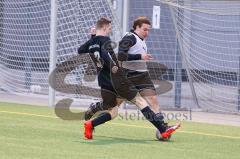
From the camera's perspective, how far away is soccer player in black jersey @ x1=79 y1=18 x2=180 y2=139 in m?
10.1

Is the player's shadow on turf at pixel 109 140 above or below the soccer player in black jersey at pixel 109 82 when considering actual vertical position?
below

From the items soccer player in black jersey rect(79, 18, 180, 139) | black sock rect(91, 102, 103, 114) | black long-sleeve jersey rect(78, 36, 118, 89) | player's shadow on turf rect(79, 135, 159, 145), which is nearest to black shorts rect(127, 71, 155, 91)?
soccer player in black jersey rect(79, 18, 180, 139)

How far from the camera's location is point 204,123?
13508 millimetres

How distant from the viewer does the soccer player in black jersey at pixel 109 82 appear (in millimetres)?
10062

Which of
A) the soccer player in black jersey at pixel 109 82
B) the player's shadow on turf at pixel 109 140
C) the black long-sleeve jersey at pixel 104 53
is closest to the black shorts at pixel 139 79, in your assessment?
the soccer player in black jersey at pixel 109 82

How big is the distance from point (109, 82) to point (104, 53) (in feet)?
1.27

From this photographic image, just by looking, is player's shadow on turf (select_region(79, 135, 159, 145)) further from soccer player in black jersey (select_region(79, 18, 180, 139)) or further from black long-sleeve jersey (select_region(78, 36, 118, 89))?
black long-sleeve jersey (select_region(78, 36, 118, 89))

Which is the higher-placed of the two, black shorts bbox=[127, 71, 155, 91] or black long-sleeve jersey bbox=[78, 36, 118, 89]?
black long-sleeve jersey bbox=[78, 36, 118, 89]

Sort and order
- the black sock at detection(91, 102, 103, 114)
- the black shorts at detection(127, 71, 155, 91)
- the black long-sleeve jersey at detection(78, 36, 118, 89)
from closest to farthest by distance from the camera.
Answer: the black long-sleeve jersey at detection(78, 36, 118, 89) → the black shorts at detection(127, 71, 155, 91) → the black sock at detection(91, 102, 103, 114)

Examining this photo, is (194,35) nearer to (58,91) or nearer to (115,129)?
(58,91)

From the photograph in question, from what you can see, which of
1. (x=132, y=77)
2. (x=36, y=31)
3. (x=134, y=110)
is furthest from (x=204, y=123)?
(x=36, y=31)

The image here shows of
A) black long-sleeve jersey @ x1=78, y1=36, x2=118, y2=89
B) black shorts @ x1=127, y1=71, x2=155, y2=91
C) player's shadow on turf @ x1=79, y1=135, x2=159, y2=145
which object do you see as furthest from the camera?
black shorts @ x1=127, y1=71, x2=155, y2=91

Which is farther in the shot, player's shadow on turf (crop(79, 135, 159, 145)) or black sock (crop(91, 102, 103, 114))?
black sock (crop(91, 102, 103, 114))

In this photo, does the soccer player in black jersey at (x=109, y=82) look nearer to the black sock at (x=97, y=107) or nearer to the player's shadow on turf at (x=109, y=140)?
the player's shadow on turf at (x=109, y=140)
